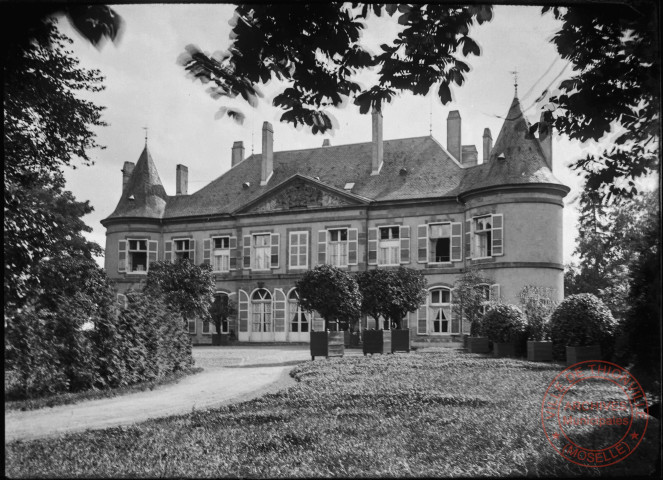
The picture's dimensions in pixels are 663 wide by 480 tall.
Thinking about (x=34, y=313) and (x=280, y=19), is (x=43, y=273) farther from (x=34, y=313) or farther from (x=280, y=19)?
(x=280, y=19)

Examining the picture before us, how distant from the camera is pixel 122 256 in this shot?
5.43 m

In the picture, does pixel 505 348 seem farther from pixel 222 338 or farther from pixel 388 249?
pixel 222 338

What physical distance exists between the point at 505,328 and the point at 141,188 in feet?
33.6

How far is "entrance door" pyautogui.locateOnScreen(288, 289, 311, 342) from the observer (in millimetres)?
8438

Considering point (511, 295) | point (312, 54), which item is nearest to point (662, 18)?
point (312, 54)

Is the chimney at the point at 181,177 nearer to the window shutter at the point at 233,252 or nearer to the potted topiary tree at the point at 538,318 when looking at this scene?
the window shutter at the point at 233,252

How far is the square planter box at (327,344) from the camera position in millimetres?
8684

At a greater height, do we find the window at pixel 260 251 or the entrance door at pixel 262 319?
the window at pixel 260 251

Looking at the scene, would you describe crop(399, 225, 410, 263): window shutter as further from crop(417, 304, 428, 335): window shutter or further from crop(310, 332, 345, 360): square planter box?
crop(310, 332, 345, 360): square planter box

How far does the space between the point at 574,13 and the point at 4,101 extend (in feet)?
Result: 11.2

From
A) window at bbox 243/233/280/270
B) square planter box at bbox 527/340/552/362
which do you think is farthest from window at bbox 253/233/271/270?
square planter box at bbox 527/340/552/362

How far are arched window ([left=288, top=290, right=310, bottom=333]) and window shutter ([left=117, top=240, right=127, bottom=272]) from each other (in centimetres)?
318

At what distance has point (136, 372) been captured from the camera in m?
7.63

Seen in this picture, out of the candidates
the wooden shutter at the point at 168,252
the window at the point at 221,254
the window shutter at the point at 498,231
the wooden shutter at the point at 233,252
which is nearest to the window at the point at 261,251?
the wooden shutter at the point at 233,252
